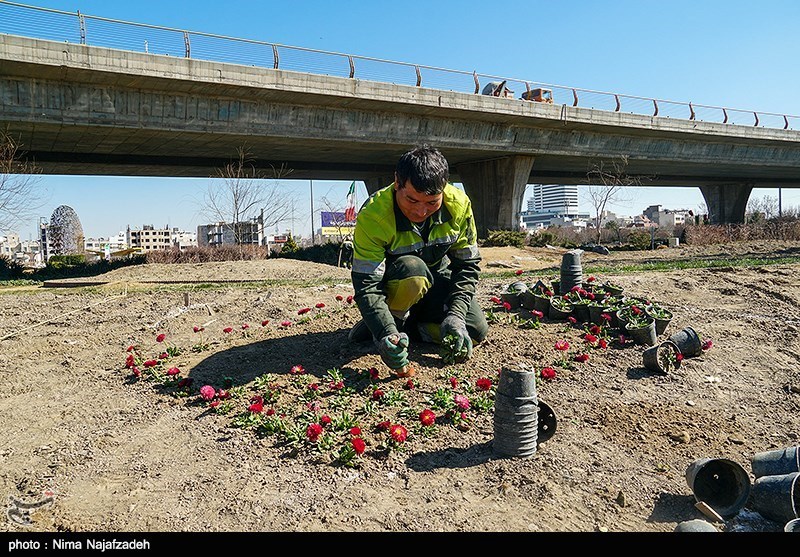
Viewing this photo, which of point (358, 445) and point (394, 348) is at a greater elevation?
point (394, 348)

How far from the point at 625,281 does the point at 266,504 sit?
6633 mm

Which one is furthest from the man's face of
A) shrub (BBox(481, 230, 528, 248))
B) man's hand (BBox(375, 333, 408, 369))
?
shrub (BBox(481, 230, 528, 248))

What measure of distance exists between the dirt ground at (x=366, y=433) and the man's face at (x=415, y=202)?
1.22 m

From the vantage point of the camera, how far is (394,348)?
3.76 meters

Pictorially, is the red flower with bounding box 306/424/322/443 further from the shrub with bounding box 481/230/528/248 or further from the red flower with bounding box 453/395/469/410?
the shrub with bounding box 481/230/528/248

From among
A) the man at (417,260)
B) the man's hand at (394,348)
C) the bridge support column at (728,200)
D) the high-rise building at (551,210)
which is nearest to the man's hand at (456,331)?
the man at (417,260)

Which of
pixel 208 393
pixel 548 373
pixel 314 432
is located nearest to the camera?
pixel 314 432

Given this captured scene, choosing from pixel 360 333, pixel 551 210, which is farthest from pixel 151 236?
pixel 360 333

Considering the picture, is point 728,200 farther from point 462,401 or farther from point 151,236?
point 151,236

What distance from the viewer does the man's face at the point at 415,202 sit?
391 cm

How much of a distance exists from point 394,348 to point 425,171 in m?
1.24

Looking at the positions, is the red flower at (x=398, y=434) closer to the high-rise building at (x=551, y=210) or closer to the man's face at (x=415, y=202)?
the man's face at (x=415, y=202)

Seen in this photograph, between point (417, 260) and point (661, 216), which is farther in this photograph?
point (661, 216)
